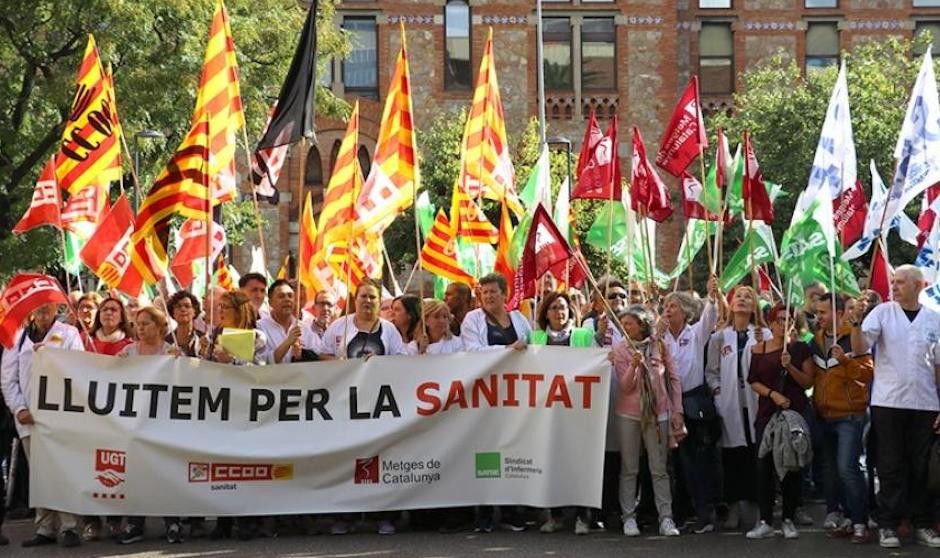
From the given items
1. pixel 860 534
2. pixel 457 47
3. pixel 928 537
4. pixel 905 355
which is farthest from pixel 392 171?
pixel 457 47

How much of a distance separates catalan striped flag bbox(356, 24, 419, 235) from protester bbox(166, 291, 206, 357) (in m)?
1.99

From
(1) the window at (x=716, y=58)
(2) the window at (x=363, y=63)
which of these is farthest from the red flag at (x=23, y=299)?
(1) the window at (x=716, y=58)

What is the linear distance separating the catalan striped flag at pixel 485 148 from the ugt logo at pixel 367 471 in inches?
194

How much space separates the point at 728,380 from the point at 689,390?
330mm

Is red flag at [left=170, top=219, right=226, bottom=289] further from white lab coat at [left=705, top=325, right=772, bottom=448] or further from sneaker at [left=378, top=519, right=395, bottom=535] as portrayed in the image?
white lab coat at [left=705, top=325, right=772, bottom=448]

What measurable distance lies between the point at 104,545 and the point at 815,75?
29.2 m

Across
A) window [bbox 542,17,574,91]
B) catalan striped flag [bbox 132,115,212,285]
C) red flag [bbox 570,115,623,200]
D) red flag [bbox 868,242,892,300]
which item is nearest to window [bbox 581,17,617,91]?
window [bbox 542,17,574,91]

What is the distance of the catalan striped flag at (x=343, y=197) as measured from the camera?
46.0 feet

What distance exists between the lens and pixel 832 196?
14.8 metres

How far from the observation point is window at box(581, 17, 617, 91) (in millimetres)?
44281

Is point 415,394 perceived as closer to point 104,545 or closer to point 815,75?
point 104,545

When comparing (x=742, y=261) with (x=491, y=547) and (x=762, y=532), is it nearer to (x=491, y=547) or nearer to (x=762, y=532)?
(x=762, y=532)

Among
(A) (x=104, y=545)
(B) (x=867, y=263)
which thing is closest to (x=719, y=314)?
(A) (x=104, y=545)

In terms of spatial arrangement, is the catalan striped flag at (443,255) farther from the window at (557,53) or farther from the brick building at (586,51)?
the window at (557,53)
